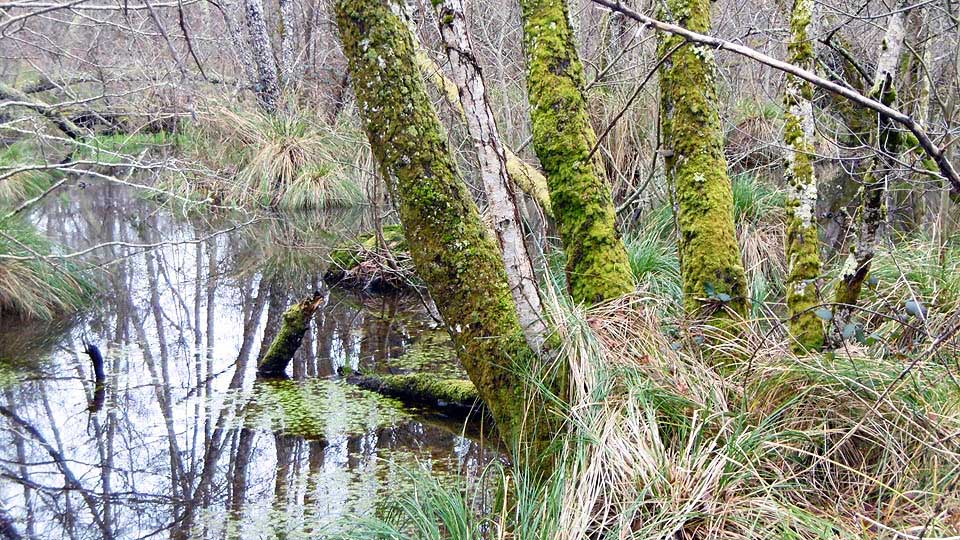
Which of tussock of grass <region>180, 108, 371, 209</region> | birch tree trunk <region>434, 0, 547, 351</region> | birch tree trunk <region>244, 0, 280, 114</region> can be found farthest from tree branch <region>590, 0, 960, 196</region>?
birch tree trunk <region>244, 0, 280, 114</region>

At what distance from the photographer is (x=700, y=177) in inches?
123

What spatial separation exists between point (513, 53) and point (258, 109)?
238 inches

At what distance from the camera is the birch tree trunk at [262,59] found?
12180 mm

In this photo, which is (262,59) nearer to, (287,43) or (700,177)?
(287,43)

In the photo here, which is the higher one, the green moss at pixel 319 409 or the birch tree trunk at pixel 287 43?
the birch tree trunk at pixel 287 43

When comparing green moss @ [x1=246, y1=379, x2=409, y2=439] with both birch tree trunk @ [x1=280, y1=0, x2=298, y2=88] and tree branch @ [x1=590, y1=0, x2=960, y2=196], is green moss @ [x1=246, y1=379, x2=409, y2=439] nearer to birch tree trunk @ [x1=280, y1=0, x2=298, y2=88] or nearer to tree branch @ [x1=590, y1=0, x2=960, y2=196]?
tree branch @ [x1=590, y1=0, x2=960, y2=196]

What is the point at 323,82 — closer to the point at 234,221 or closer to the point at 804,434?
the point at 234,221

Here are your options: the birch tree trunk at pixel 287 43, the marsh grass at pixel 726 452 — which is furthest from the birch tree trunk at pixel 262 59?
the marsh grass at pixel 726 452

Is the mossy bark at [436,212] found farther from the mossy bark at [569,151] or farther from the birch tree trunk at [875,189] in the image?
the birch tree trunk at [875,189]

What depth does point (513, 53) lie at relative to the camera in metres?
7.37

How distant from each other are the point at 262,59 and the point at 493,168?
1061cm

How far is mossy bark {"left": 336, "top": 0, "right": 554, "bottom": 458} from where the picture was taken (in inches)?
102

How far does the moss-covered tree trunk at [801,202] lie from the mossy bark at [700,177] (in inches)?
7.8

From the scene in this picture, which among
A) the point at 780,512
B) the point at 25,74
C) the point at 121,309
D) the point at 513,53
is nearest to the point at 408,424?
the point at 780,512
